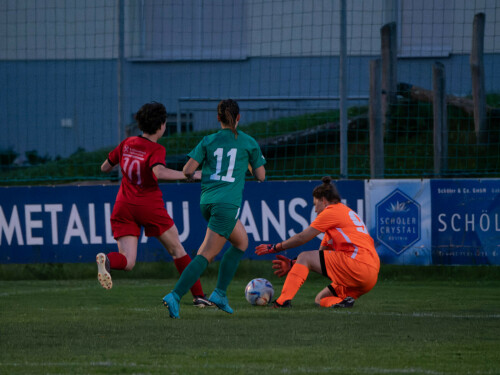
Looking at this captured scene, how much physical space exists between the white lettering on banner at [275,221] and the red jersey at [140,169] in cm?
351

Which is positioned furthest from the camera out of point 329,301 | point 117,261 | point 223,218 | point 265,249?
point 329,301

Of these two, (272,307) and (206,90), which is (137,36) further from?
(272,307)

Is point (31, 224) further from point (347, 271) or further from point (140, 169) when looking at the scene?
point (347, 271)

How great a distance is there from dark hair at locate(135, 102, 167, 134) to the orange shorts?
6.20 ft

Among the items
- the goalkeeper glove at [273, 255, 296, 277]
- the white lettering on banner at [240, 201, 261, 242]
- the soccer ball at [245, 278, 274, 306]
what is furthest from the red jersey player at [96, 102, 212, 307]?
the white lettering on banner at [240, 201, 261, 242]

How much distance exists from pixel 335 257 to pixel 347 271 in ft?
0.54

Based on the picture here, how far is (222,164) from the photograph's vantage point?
286 inches

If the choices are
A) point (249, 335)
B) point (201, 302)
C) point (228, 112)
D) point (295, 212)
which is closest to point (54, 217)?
point (295, 212)

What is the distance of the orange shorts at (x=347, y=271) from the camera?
7.99 m

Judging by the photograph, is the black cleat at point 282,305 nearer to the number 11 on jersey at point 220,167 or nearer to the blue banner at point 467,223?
the number 11 on jersey at point 220,167

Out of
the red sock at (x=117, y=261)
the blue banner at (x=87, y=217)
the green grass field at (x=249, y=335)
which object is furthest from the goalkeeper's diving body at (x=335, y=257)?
the blue banner at (x=87, y=217)

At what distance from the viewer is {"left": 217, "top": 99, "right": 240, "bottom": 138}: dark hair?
23.9 ft

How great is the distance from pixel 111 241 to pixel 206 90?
286cm

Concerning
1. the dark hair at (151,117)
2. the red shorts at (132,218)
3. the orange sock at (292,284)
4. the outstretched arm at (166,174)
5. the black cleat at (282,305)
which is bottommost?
the black cleat at (282,305)
